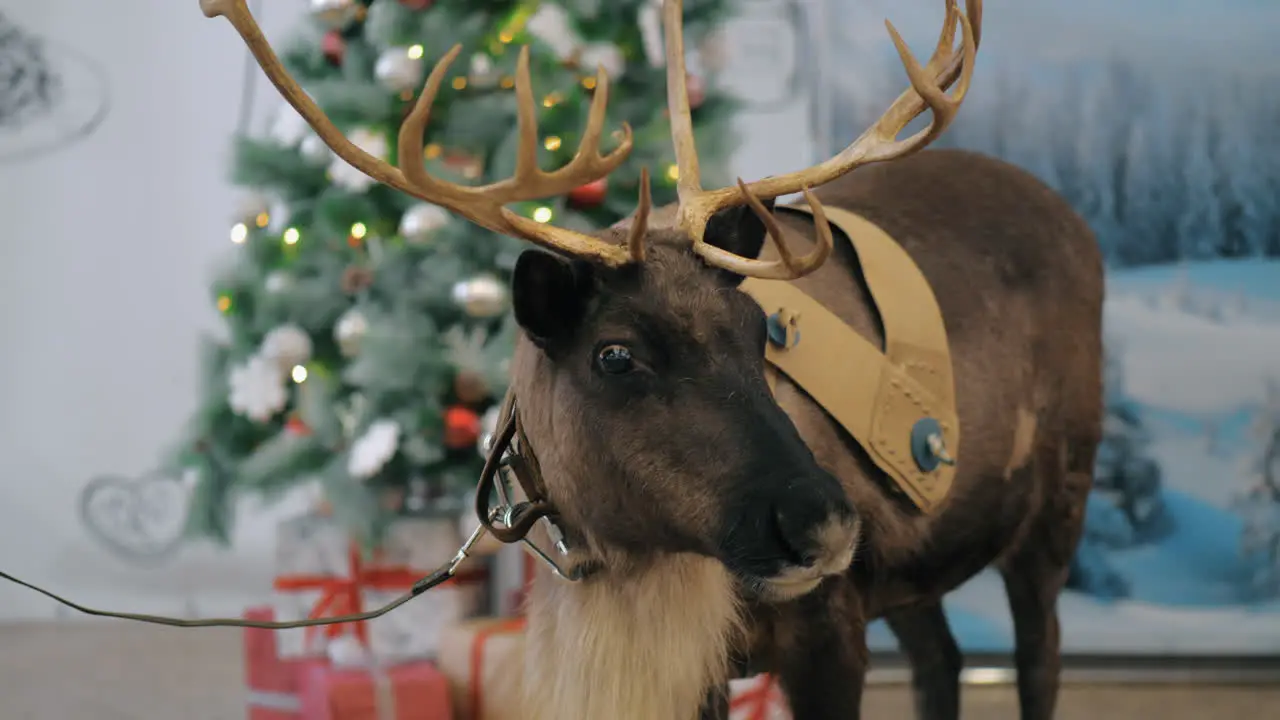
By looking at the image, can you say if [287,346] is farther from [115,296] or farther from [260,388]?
[115,296]

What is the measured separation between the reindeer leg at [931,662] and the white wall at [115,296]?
2.45 metres

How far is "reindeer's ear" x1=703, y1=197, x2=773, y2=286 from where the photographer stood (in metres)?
1.58

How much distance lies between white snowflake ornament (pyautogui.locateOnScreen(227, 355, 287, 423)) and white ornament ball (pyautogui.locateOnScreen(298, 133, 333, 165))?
18.0 inches

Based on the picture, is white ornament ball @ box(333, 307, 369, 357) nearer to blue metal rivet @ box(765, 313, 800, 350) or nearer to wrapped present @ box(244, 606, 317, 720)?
wrapped present @ box(244, 606, 317, 720)

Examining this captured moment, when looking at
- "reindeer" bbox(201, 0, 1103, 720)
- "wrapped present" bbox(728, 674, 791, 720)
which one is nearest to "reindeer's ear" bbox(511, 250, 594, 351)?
"reindeer" bbox(201, 0, 1103, 720)

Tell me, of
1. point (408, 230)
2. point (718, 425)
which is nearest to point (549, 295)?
point (718, 425)

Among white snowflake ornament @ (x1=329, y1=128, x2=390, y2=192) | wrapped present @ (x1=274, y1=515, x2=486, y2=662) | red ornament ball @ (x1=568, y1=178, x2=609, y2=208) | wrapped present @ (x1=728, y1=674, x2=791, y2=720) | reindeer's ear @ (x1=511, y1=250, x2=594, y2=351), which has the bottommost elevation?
wrapped present @ (x1=728, y1=674, x2=791, y2=720)

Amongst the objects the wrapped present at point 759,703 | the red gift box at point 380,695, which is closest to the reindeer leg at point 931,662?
the wrapped present at point 759,703

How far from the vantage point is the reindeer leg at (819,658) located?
164 cm

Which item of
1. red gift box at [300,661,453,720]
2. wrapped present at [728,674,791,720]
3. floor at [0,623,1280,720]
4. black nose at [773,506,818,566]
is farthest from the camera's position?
floor at [0,623,1280,720]

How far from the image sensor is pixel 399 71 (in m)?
2.52

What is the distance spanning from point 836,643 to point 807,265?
0.57 meters

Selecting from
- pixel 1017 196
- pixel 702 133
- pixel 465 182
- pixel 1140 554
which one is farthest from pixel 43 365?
pixel 1140 554

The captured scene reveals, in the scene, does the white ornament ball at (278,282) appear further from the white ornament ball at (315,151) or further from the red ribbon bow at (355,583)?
the red ribbon bow at (355,583)
